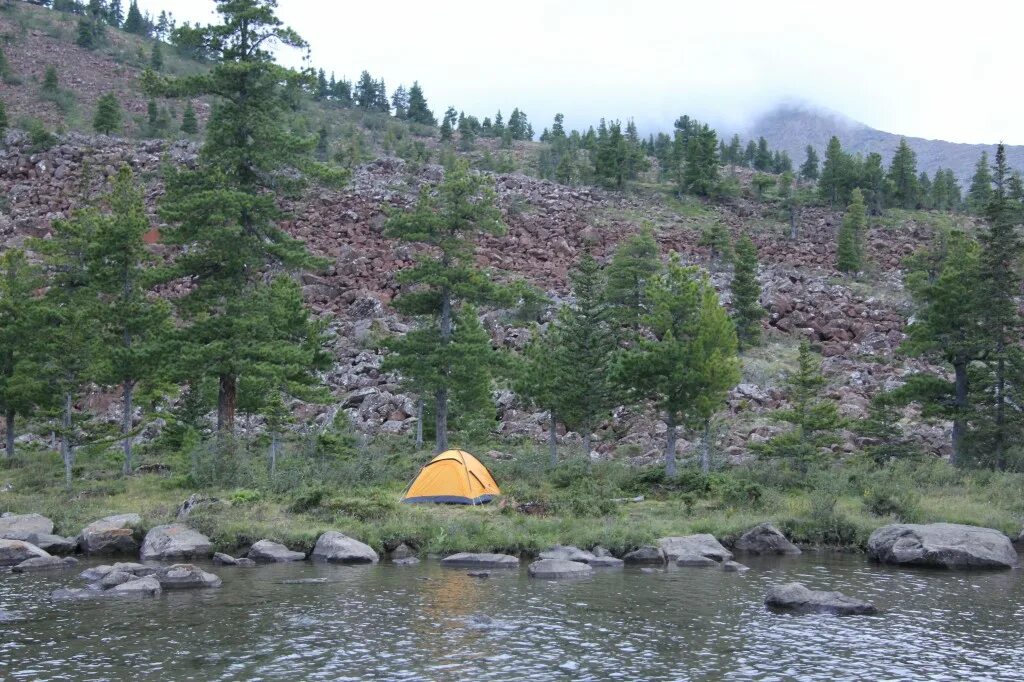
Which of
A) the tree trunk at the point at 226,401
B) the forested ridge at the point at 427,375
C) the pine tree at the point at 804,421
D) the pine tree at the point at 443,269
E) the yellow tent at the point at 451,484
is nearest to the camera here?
the yellow tent at the point at 451,484

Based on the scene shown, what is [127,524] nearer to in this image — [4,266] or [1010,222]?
[4,266]

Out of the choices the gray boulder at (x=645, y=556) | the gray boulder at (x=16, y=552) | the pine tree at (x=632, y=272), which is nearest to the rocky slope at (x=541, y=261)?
the pine tree at (x=632, y=272)

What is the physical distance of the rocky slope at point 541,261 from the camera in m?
43.7

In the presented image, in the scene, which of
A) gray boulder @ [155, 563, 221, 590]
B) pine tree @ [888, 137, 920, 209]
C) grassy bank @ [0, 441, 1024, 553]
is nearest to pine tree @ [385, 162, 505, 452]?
grassy bank @ [0, 441, 1024, 553]

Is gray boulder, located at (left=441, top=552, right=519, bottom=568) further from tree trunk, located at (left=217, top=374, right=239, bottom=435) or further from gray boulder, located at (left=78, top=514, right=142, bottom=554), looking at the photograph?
tree trunk, located at (left=217, top=374, right=239, bottom=435)

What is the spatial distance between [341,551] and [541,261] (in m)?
50.5

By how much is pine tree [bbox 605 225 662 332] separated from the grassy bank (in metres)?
22.0

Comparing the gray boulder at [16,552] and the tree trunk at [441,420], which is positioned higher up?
the tree trunk at [441,420]

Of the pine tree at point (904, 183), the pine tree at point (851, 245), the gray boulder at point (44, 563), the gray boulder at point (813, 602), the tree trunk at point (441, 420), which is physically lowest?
the gray boulder at point (44, 563)

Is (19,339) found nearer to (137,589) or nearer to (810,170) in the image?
(137,589)

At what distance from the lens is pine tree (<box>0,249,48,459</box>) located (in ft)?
103

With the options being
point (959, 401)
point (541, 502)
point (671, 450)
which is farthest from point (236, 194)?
point (959, 401)

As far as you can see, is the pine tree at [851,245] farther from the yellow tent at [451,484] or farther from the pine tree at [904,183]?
the yellow tent at [451,484]

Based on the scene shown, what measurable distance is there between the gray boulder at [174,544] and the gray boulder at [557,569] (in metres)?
8.89
